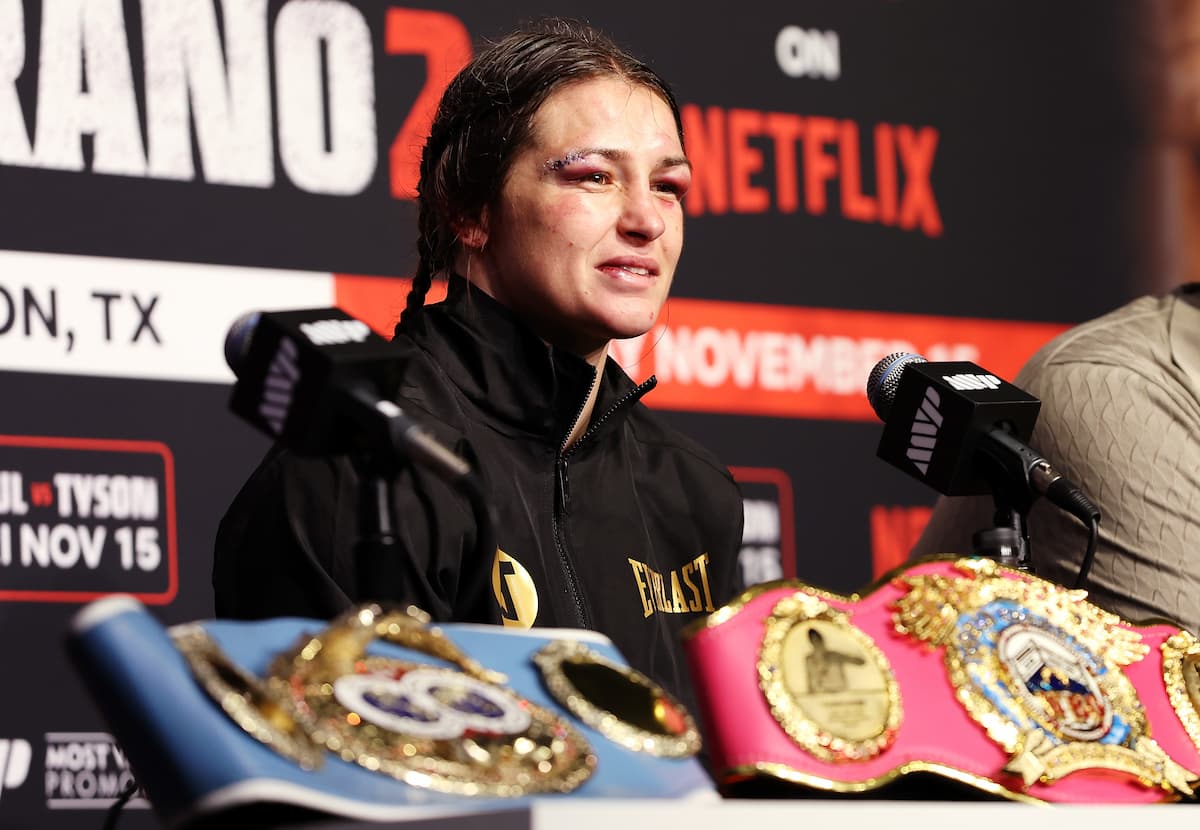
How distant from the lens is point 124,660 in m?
0.79

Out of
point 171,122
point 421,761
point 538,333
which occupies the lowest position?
point 421,761

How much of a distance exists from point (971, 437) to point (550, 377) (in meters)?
0.56

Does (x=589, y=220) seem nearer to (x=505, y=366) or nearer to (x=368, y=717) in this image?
(x=505, y=366)

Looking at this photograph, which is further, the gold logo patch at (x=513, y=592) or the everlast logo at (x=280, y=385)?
the gold logo patch at (x=513, y=592)

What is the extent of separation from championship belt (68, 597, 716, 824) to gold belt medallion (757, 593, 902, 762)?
0.10m

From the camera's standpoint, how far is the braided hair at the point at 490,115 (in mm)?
1762

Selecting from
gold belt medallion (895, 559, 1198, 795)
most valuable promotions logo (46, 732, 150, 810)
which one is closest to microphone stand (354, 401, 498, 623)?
gold belt medallion (895, 559, 1198, 795)

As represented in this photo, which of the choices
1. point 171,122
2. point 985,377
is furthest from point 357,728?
point 171,122

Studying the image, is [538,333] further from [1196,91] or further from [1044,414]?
[1196,91]

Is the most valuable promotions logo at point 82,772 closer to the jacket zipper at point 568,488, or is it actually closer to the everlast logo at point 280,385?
the jacket zipper at point 568,488

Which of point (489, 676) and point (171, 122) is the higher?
point (171, 122)

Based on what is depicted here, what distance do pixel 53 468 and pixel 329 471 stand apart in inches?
28.6

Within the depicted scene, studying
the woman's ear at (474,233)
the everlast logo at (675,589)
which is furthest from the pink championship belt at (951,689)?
the woman's ear at (474,233)

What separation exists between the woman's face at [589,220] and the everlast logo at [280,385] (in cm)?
74
